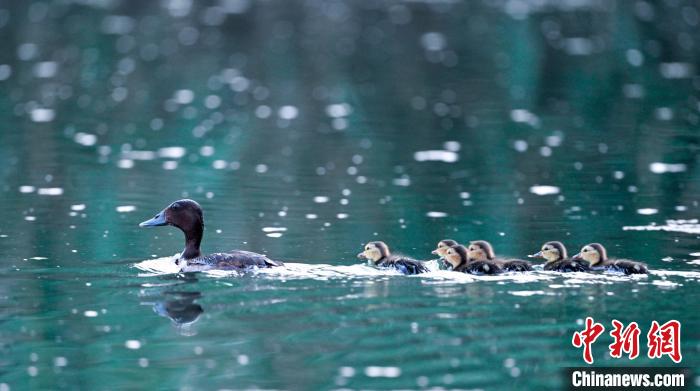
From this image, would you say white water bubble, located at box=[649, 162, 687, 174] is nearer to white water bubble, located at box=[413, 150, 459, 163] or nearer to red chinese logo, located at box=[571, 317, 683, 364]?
white water bubble, located at box=[413, 150, 459, 163]

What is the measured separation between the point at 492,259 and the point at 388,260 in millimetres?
1108

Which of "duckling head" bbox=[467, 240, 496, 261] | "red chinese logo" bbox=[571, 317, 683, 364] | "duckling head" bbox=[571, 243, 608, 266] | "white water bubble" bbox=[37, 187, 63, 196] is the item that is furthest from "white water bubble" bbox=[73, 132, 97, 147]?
"red chinese logo" bbox=[571, 317, 683, 364]

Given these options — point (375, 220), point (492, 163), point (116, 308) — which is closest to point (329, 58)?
point (492, 163)

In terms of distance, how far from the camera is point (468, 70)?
3934 centimetres

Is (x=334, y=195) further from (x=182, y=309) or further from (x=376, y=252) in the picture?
(x=182, y=309)

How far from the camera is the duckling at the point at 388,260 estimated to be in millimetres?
14586

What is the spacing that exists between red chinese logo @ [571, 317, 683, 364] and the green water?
99 millimetres

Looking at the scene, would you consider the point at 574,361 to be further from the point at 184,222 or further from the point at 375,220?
the point at 375,220

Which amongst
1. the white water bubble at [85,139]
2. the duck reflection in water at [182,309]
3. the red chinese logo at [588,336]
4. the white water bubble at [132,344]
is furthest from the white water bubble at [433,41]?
the white water bubble at [132,344]

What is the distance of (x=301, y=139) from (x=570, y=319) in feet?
48.9

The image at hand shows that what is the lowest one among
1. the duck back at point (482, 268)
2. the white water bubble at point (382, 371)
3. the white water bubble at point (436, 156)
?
the white water bubble at point (382, 371)

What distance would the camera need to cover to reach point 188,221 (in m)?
16.0

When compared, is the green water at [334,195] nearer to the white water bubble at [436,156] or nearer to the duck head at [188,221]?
the white water bubble at [436,156]

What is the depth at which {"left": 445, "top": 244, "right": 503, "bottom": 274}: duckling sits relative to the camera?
14.5 m
